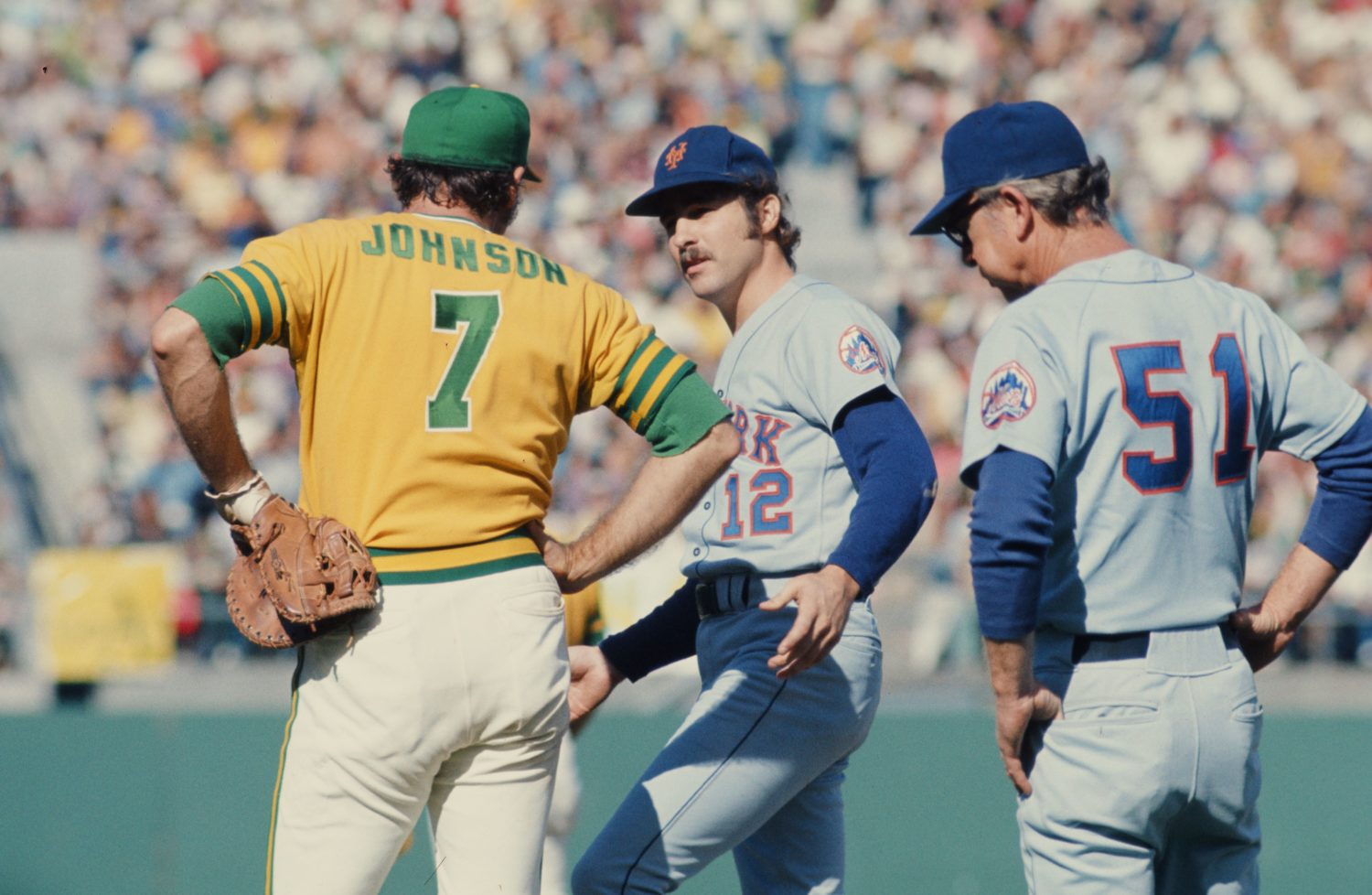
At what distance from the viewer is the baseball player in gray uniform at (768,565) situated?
124 inches

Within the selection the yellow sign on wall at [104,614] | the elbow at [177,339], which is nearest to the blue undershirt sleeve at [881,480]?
the elbow at [177,339]

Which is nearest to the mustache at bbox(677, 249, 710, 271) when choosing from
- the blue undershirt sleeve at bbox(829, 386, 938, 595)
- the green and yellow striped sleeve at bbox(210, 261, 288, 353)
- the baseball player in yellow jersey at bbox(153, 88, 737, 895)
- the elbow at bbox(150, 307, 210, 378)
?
the blue undershirt sleeve at bbox(829, 386, 938, 595)

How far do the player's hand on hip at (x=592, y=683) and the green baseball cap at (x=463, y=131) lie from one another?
124cm

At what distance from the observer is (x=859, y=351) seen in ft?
10.7

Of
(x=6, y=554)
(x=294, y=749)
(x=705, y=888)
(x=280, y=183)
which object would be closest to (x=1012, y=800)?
(x=705, y=888)

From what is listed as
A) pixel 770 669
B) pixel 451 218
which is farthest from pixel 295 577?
pixel 770 669

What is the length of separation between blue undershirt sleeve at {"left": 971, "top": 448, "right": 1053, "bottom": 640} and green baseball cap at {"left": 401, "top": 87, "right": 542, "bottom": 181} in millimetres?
1076

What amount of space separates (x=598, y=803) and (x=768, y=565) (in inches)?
151

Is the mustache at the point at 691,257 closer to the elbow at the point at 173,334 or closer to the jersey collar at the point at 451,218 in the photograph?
the jersey collar at the point at 451,218

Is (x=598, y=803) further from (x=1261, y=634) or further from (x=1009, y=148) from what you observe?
(x=1009, y=148)

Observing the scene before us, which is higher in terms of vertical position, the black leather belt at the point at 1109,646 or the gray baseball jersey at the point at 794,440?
the gray baseball jersey at the point at 794,440

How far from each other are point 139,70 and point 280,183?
2.18 metres

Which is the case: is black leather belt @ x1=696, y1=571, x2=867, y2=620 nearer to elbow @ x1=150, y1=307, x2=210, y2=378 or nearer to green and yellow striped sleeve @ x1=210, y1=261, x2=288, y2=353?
green and yellow striped sleeve @ x1=210, y1=261, x2=288, y2=353

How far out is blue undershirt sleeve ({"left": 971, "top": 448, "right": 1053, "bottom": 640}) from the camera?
8.49 feet
